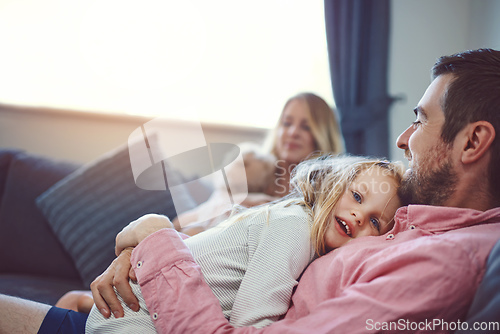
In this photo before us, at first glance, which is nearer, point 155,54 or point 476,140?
point 476,140

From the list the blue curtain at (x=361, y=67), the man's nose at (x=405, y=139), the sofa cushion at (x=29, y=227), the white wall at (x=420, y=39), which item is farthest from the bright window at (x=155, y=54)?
the man's nose at (x=405, y=139)

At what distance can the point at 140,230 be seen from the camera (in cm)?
101

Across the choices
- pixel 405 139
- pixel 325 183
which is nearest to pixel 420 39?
pixel 405 139

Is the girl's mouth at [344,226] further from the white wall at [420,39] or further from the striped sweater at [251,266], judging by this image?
the white wall at [420,39]

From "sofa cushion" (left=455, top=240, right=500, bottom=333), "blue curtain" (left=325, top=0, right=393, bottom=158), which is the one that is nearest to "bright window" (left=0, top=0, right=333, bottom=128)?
"blue curtain" (left=325, top=0, right=393, bottom=158)

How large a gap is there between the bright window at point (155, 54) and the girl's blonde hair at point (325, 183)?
151 cm

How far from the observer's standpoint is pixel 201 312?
80 centimetres

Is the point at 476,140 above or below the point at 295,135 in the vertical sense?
above

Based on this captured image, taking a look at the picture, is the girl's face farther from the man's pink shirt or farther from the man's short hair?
the man's short hair

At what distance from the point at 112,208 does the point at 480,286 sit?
1399mm

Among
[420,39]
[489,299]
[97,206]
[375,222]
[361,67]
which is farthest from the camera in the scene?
[361,67]

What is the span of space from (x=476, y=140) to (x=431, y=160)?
0.10m

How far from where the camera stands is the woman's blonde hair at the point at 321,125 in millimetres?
2121

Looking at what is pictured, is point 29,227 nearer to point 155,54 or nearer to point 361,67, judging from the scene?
point 155,54
